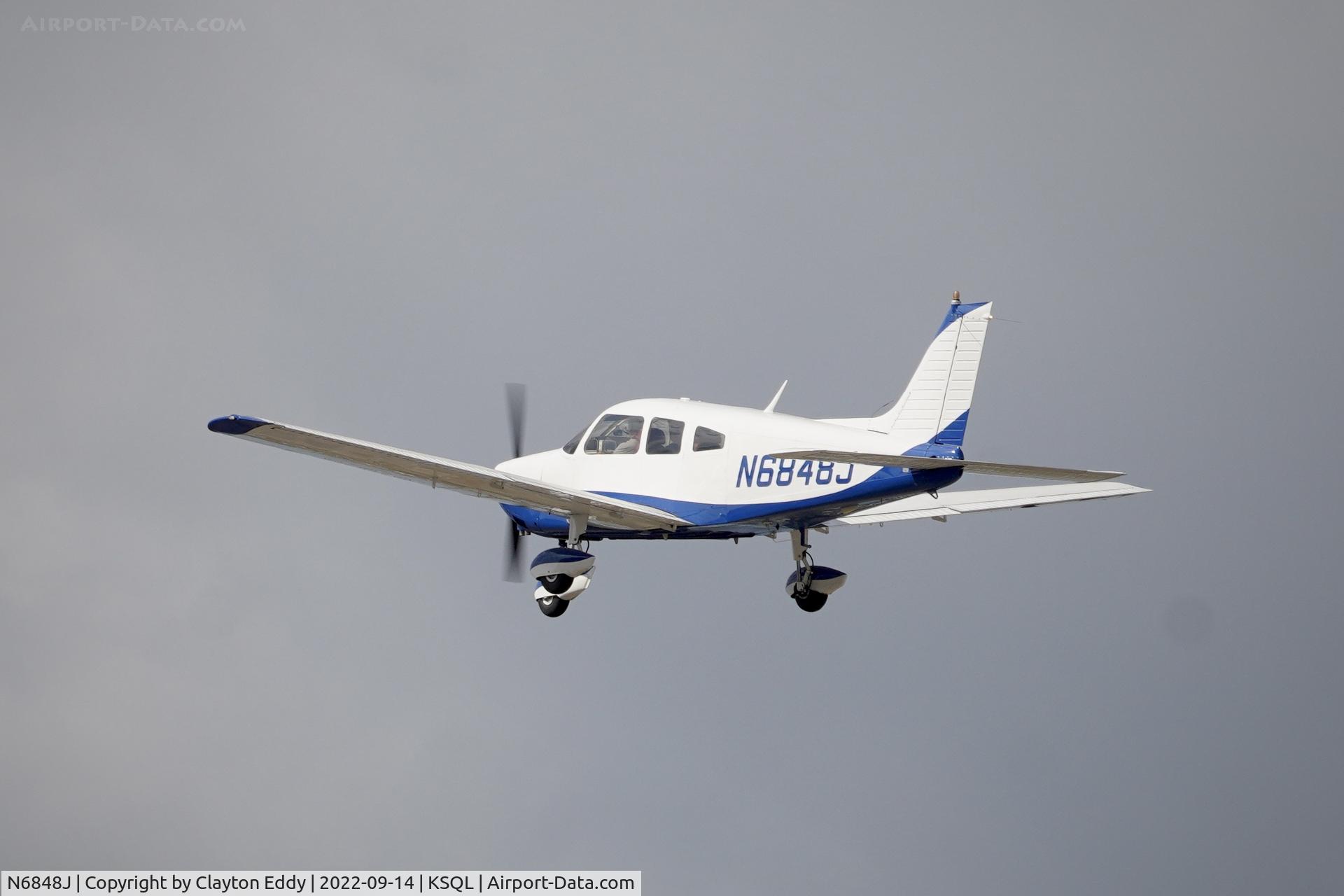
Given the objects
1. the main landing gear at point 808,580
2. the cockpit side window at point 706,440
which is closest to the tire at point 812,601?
the main landing gear at point 808,580

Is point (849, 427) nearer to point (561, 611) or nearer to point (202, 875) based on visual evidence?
point (561, 611)

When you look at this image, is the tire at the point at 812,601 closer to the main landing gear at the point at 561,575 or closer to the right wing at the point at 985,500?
the right wing at the point at 985,500

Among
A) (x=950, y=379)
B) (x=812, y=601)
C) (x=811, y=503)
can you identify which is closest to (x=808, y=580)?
(x=812, y=601)

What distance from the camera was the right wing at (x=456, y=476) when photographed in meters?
21.7

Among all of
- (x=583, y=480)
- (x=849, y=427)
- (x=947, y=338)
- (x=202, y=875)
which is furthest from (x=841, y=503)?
(x=202, y=875)

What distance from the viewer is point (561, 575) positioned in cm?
2522

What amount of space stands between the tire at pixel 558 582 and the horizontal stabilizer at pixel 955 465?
433 cm

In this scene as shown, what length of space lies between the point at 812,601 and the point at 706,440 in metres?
3.52

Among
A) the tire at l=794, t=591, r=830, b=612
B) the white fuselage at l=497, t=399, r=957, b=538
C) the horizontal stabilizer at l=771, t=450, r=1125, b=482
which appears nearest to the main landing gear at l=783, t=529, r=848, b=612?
the tire at l=794, t=591, r=830, b=612

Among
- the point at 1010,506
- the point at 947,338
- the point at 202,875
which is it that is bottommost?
the point at 202,875

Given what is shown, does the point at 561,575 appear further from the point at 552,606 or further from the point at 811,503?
the point at 811,503

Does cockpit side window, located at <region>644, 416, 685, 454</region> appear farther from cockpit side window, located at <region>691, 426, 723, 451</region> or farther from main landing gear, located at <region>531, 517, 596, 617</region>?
main landing gear, located at <region>531, 517, 596, 617</region>

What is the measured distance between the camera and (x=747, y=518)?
24141mm

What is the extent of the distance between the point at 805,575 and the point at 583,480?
3.74 metres
